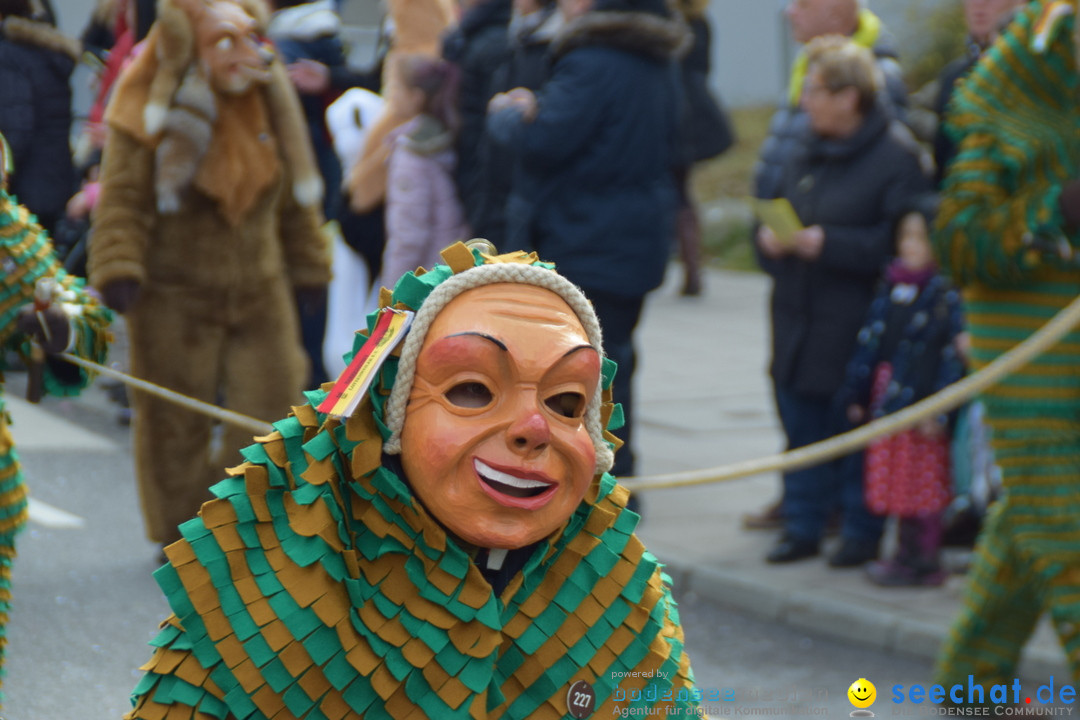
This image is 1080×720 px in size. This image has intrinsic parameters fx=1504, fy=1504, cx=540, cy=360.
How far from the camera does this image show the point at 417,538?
2188mm

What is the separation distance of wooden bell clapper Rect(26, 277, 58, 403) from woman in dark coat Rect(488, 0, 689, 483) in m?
2.69

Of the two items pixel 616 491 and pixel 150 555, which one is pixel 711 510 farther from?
pixel 616 491

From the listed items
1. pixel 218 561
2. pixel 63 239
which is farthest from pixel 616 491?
pixel 63 239

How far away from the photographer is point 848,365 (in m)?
5.92

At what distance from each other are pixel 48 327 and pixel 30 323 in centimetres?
4

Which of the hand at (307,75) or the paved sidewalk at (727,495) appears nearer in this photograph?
the paved sidewalk at (727,495)

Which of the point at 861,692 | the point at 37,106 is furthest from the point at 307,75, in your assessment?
the point at 861,692

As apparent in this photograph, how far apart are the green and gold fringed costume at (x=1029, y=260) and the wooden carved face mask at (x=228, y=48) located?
8.09 feet

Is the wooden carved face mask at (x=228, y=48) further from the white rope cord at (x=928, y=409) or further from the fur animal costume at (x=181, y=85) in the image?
the white rope cord at (x=928, y=409)

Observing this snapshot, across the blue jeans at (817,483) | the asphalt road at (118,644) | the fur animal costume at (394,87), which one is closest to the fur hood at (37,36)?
the fur animal costume at (394,87)

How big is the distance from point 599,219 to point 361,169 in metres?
1.62

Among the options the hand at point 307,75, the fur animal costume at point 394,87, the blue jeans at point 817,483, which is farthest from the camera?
the hand at point 307,75

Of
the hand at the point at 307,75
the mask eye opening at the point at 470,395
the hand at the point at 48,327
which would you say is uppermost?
the mask eye opening at the point at 470,395

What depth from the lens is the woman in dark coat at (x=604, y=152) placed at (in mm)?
5871
